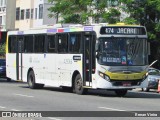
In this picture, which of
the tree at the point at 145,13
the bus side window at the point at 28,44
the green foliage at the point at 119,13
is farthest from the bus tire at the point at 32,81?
the tree at the point at 145,13

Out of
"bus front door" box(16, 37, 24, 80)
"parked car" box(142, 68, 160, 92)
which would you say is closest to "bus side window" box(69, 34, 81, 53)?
"bus front door" box(16, 37, 24, 80)

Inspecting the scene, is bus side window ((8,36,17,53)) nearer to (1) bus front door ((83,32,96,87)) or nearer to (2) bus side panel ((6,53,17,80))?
(2) bus side panel ((6,53,17,80))

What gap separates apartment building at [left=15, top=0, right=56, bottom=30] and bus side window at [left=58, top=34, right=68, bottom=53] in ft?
151

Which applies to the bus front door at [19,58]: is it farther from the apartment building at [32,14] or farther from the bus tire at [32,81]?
the apartment building at [32,14]

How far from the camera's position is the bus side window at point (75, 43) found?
24.9 m

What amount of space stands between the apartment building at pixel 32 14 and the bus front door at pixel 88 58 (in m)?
48.4

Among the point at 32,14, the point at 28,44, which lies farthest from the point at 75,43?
the point at 32,14

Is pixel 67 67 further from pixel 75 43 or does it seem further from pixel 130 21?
pixel 130 21

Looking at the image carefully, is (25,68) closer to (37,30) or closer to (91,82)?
(37,30)

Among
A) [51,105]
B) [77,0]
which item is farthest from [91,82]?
[77,0]

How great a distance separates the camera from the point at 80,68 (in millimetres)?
24688

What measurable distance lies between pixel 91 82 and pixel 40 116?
8692mm

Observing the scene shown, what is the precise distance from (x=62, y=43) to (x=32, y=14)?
169 feet

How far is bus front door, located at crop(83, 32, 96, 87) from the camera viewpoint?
2394 centimetres
